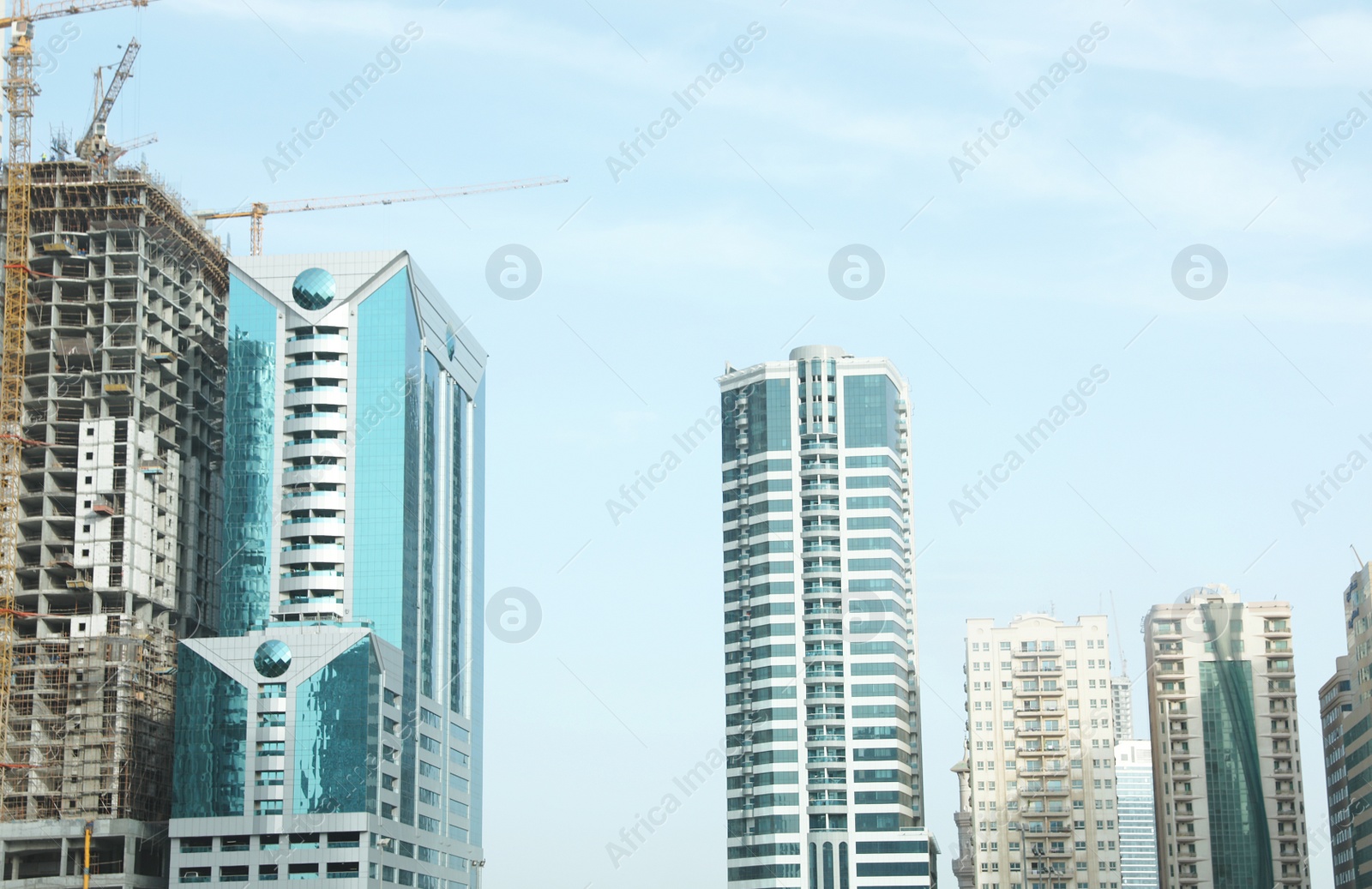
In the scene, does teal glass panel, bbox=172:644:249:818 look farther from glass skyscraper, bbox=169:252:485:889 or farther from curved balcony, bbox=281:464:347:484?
curved balcony, bbox=281:464:347:484

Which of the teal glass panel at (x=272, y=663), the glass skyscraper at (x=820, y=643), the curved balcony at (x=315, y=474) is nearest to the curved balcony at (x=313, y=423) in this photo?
the curved balcony at (x=315, y=474)

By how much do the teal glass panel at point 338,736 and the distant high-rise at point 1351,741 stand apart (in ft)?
296

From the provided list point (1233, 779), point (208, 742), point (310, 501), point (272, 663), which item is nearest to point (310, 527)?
point (310, 501)

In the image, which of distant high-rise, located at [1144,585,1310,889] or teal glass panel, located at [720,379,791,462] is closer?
distant high-rise, located at [1144,585,1310,889]

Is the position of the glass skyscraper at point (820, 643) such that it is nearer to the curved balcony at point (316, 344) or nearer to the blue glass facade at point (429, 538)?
the blue glass facade at point (429, 538)

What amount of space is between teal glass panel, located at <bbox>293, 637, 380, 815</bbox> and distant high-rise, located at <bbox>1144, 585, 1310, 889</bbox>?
92680 millimetres

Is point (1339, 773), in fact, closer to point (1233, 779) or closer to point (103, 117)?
point (1233, 779)

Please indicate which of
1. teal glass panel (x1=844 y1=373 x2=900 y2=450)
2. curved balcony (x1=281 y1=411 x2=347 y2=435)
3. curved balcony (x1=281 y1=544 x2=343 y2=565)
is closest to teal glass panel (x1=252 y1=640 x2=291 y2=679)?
curved balcony (x1=281 y1=544 x2=343 y2=565)

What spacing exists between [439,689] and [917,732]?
174ft

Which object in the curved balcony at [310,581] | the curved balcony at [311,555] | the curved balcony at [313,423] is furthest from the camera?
the curved balcony at [313,423]

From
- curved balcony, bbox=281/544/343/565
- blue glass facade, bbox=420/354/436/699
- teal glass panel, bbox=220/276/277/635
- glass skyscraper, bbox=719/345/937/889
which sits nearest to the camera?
teal glass panel, bbox=220/276/277/635

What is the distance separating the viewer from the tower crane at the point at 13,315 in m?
161

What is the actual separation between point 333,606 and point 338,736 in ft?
49.4

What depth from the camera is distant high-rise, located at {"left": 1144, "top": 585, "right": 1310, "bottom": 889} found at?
19200cm
